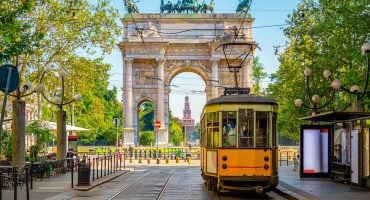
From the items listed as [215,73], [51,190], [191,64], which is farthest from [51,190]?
[191,64]

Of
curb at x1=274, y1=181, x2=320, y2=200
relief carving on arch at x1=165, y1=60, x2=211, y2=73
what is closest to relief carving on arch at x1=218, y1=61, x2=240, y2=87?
relief carving on arch at x1=165, y1=60, x2=211, y2=73

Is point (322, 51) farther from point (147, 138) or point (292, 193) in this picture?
point (147, 138)

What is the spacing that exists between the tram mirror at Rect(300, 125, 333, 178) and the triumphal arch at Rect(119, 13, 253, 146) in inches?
2370

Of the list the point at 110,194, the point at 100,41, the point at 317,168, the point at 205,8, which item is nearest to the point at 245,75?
the point at 205,8

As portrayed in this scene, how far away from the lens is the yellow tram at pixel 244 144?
21203 millimetres

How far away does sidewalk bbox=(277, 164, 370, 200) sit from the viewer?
2041cm

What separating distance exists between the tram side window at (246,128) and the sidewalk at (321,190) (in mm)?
1985

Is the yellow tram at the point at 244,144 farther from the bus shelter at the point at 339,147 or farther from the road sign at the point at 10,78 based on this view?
the road sign at the point at 10,78

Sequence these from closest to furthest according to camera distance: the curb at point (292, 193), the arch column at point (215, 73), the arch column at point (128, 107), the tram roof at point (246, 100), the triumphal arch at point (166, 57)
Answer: the curb at point (292, 193) → the tram roof at point (246, 100) → the arch column at point (128, 107) → the triumphal arch at point (166, 57) → the arch column at point (215, 73)

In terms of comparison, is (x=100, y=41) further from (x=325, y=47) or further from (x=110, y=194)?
(x=110, y=194)

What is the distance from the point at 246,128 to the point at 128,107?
228 feet

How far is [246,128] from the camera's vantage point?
2161cm

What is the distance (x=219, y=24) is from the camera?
9044 centimetres

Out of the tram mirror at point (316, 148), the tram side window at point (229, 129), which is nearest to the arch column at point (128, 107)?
the tram mirror at point (316, 148)
